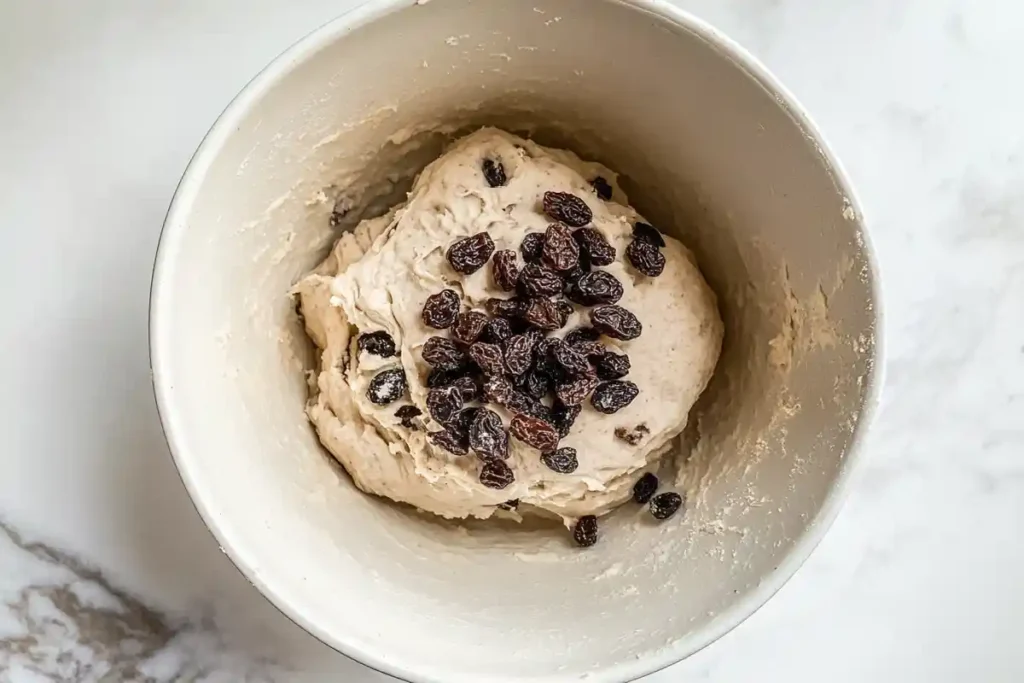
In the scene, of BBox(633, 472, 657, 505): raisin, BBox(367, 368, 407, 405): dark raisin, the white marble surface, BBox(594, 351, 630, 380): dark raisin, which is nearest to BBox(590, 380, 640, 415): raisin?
BBox(594, 351, 630, 380): dark raisin

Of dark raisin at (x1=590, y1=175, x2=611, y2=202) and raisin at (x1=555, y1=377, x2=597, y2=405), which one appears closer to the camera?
raisin at (x1=555, y1=377, x2=597, y2=405)

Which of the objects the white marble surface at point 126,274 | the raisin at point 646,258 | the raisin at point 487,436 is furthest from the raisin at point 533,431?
the white marble surface at point 126,274

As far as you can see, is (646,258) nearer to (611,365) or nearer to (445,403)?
(611,365)

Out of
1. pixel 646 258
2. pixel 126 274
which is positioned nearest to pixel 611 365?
pixel 646 258

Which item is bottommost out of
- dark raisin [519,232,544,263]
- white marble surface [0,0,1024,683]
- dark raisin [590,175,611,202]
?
white marble surface [0,0,1024,683]

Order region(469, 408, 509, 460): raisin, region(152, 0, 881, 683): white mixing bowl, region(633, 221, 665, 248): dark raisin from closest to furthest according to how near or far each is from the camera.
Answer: region(152, 0, 881, 683): white mixing bowl, region(469, 408, 509, 460): raisin, region(633, 221, 665, 248): dark raisin

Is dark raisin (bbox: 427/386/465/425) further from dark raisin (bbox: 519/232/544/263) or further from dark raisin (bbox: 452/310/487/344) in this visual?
dark raisin (bbox: 519/232/544/263)

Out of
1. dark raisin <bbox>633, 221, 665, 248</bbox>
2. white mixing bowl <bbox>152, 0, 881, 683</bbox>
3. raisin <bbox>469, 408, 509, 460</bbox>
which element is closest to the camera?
white mixing bowl <bbox>152, 0, 881, 683</bbox>

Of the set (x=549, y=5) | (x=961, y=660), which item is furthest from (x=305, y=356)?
(x=961, y=660)

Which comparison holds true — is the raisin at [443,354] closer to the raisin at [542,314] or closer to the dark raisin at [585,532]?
the raisin at [542,314]
